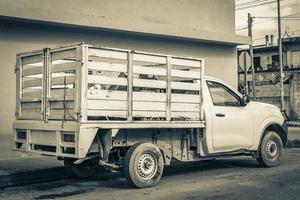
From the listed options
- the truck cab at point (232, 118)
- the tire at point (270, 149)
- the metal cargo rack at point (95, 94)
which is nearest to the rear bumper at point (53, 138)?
the metal cargo rack at point (95, 94)

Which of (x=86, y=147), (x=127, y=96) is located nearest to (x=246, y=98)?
(x=127, y=96)

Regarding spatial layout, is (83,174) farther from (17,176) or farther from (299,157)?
(299,157)

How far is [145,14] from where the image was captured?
13930 mm

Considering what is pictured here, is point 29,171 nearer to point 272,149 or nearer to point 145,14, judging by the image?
point 272,149

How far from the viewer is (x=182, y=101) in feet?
27.0

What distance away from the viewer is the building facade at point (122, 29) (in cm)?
1120

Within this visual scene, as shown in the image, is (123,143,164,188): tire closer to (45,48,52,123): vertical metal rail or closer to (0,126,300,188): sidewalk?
(45,48,52,123): vertical metal rail

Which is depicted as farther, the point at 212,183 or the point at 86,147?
the point at 212,183

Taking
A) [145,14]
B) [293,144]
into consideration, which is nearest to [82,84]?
[145,14]

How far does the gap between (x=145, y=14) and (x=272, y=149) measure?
6.20 meters

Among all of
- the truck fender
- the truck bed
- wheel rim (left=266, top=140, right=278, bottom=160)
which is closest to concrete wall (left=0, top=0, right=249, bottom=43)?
the truck bed

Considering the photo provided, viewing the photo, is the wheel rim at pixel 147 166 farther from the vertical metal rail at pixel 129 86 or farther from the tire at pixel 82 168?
the tire at pixel 82 168

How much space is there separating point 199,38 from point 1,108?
6998mm

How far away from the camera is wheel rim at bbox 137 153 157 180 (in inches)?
295
